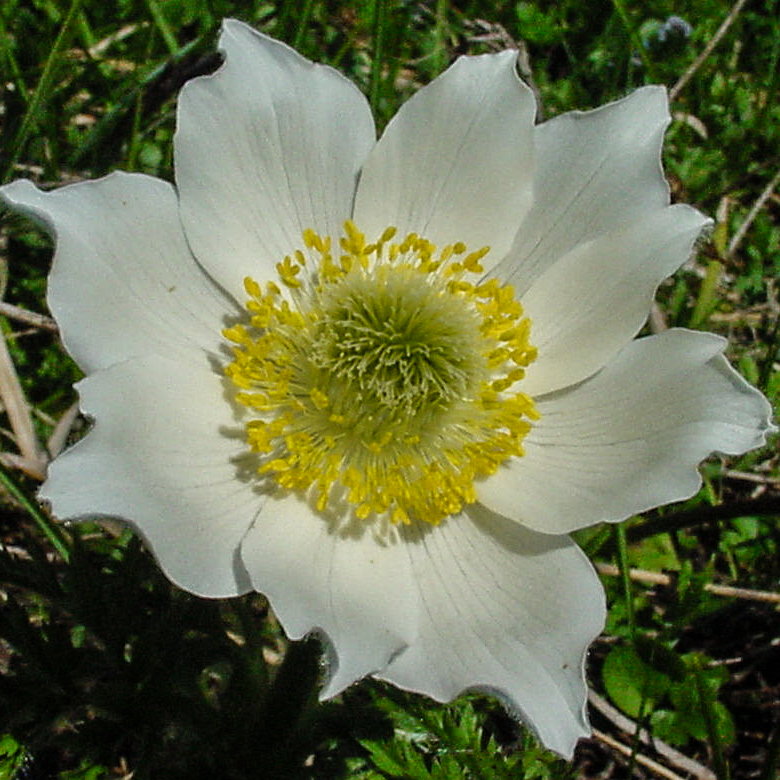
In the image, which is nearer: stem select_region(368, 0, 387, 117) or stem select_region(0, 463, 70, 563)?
stem select_region(0, 463, 70, 563)

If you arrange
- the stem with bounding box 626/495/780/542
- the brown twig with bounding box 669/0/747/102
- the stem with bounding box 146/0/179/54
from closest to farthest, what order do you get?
1. the stem with bounding box 626/495/780/542
2. the stem with bounding box 146/0/179/54
3. the brown twig with bounding box 669/0/747/102

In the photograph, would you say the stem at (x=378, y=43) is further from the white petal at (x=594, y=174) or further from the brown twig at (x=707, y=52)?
the brown twig at (x=707, y=52)

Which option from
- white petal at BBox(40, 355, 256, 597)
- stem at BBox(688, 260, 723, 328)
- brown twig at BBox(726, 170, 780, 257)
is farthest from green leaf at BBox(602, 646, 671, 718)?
brown twig at BBox(726, 170, 780, 257)

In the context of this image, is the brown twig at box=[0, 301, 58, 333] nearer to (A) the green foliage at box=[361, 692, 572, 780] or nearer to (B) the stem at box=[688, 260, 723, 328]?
(A) the green foliage at box=[361, 692, 572, 780]

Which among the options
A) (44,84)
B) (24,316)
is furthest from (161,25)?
(24,316)

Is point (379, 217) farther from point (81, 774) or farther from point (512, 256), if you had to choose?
point (81, 774)

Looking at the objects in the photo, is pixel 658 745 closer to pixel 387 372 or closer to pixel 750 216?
pixel 387 372

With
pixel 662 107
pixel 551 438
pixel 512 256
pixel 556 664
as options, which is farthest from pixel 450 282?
pixel 556 664
